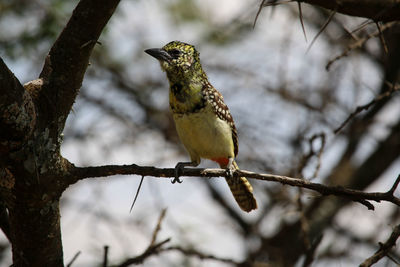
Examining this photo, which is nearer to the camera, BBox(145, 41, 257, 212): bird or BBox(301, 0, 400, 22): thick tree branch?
BBox(301, 0, 400, 22): thick tree branch

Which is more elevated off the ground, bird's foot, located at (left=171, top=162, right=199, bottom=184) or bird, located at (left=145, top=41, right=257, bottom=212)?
bird, located at (left=145, top=41, right=257, bottom=212)

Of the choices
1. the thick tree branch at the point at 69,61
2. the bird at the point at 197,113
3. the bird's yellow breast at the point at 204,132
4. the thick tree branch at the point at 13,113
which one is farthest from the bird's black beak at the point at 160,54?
the thick tree branch at the point at 13,113

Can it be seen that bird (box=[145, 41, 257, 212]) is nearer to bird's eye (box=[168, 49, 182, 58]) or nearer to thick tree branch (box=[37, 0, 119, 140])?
bird's eye (box=[168, 49, 182, 58])

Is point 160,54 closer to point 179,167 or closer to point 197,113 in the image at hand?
point 197,113

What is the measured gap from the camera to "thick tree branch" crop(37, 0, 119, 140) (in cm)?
252

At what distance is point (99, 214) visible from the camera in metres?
5.70

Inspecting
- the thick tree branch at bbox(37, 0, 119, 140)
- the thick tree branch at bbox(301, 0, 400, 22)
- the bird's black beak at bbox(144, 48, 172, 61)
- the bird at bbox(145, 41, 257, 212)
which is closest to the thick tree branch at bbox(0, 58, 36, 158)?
the thick tree branch at bbox(37, 0, 119, 140)

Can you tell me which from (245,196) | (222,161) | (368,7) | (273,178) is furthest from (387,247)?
(222,161)

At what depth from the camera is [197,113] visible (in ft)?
13.8

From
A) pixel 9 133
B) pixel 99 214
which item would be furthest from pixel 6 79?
pixel 99 214

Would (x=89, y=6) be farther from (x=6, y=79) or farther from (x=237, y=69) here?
(x=237, y=69)

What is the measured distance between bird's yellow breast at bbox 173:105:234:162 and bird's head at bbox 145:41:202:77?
401mm

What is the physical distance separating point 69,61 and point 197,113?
1742 millimetres

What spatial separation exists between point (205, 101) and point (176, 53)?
536 mm
